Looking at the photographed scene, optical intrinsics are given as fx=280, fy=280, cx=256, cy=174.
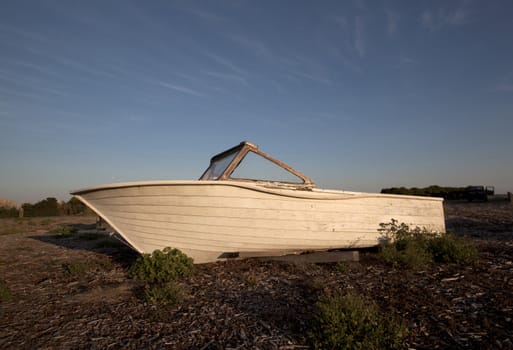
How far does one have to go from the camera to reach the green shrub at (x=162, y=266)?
4.79 metres

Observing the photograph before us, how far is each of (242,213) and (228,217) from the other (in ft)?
0.86

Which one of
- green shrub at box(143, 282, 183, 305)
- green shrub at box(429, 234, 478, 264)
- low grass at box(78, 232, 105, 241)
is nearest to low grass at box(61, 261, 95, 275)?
green shrub at box(143, 282, 183, 305)

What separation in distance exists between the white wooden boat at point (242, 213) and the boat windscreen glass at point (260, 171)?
2 cm

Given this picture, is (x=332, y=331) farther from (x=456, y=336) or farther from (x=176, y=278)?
(x=176, y=278)

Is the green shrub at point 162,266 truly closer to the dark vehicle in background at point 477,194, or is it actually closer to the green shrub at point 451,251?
the green shrub at point 451,251

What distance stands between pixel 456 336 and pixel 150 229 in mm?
4573

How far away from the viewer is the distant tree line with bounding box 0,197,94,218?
23.2 m

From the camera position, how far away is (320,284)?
422cm

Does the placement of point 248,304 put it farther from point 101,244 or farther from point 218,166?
point 101,244

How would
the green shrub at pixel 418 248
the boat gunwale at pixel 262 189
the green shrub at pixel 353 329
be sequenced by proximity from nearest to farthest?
the green shrub at pixel 353 329 < the boat gunwale at pixel 262 189 < the green shrub at pixel 418 248

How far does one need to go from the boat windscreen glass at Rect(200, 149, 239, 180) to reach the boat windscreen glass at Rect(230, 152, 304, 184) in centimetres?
38

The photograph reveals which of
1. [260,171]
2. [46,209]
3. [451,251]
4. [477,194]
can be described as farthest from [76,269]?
[477,194]

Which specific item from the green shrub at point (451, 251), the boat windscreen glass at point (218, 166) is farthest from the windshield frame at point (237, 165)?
the green shrub at point (451, 251)

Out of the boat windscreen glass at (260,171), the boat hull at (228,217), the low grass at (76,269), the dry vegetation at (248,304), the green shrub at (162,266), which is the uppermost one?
the boat windscreen glass at (260,171)
